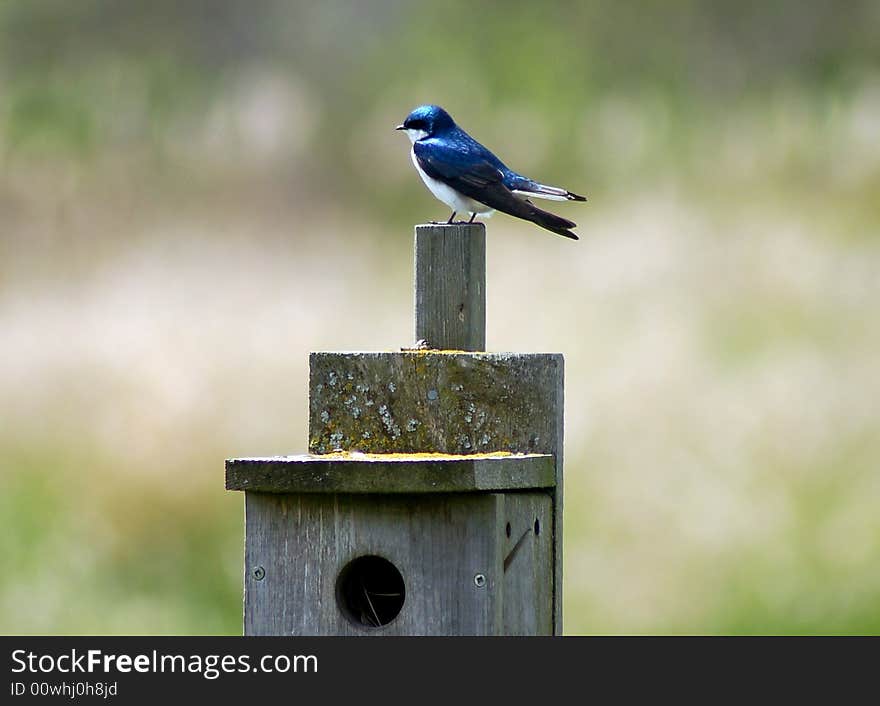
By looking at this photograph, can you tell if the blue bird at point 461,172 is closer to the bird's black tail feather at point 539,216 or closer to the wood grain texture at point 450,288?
the bird's black tail feather at point 539,216

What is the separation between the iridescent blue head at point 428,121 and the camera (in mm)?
4020

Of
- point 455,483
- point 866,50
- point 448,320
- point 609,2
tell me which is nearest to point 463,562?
point 455,483

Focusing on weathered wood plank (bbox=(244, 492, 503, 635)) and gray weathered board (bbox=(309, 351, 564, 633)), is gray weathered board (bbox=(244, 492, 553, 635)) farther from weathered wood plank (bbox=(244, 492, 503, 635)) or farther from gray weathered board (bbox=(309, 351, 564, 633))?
gray weathered board (bbox=(309, 351, 564, 633))

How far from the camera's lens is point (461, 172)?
12.9 feet

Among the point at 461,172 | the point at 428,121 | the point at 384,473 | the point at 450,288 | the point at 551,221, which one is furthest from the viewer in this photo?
the point at 428,121

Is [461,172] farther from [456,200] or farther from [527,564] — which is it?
[527,564]

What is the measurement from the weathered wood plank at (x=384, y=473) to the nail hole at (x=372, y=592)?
0.64ft

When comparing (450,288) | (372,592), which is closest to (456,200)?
(450,288)

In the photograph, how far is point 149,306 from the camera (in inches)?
342

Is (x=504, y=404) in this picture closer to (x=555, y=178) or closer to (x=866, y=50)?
(x=555, y=178)

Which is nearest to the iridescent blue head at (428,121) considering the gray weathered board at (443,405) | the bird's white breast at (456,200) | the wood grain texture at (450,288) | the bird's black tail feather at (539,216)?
the bird's white breast at (456,200)

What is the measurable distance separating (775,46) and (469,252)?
7.62 meters

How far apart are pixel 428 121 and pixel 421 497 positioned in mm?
1628

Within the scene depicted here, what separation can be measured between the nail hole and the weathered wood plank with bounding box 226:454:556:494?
0.19 metres
